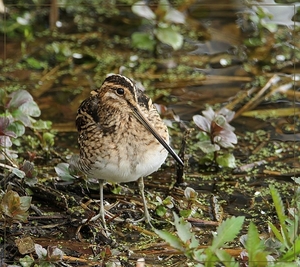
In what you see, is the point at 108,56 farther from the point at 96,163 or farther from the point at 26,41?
the point at 96,163

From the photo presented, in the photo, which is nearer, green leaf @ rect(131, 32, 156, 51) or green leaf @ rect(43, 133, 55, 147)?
green leaf @ rect(43, 133, 55, 147)

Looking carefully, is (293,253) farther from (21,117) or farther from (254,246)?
(21,117)

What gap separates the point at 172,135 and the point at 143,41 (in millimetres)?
1368

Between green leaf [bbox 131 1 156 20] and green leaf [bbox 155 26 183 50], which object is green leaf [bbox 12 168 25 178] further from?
green leaf [bbox 155 26 183 50]

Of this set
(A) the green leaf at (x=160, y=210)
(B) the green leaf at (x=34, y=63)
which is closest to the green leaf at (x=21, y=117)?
(A) the green leaf at (x=160, y=210)

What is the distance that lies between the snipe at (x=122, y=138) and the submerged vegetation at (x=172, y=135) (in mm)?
243

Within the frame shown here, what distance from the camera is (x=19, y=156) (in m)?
5.25

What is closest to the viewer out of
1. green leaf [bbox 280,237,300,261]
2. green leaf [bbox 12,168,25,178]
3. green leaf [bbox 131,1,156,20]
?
green leaf [bbox 280,237,300,261]

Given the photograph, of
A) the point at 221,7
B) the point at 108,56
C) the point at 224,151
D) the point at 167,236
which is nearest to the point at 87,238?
the point at 167,236

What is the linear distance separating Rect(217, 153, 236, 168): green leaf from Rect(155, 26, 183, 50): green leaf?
169 cm

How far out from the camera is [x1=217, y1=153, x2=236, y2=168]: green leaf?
5023 millimetres

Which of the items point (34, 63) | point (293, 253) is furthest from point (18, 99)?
point (293, 253)

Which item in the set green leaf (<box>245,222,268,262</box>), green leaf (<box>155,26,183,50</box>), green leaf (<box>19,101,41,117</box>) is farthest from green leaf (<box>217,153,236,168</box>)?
green leaf (<box>155,26,183,50</box>)

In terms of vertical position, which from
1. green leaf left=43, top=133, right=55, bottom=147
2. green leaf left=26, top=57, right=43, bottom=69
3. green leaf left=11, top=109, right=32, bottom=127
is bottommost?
green leaf left=43, top=133, right=55, bottom=147
